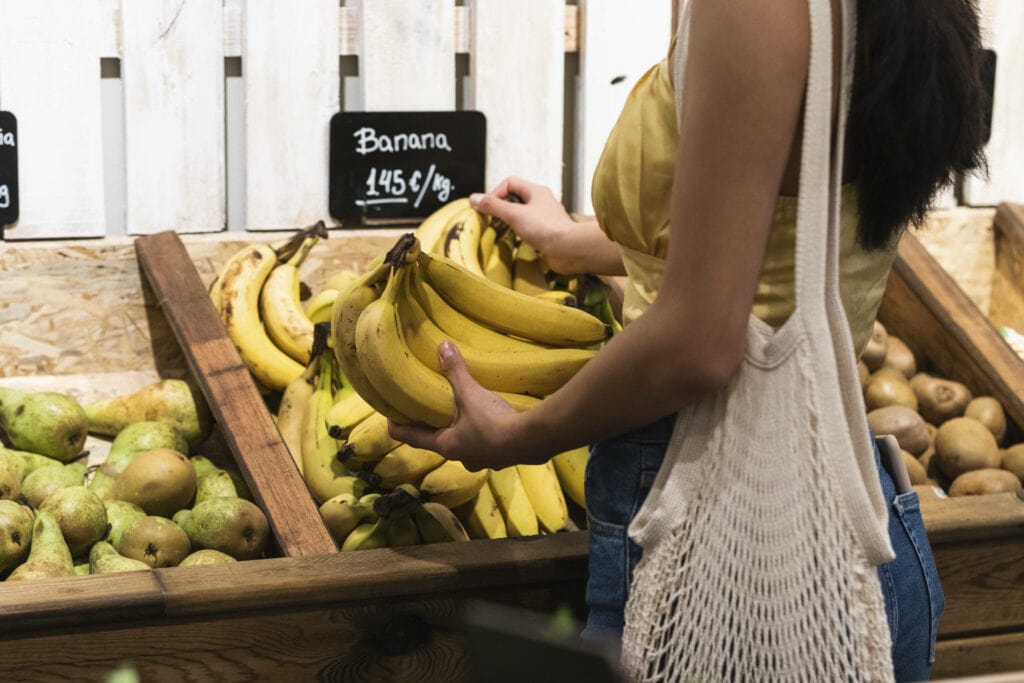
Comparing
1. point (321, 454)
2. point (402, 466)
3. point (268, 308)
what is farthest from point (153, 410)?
point (402, 466)

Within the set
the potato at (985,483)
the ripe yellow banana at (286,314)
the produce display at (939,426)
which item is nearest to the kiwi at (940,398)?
the produce display at (939,426)

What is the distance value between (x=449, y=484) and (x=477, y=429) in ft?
1.62

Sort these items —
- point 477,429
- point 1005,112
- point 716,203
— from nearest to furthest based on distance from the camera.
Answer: point 716,203, point 477,429, point 1005,112

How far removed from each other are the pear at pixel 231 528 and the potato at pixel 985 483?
1.23m

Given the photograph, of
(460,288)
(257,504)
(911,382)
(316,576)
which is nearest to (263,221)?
(257,504)

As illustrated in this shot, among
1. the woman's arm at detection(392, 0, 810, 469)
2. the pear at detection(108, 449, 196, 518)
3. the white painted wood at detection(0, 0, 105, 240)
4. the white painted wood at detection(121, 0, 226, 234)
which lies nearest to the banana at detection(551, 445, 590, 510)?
the pear at detection(108, 449, 196, 518)

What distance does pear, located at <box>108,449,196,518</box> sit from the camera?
1798 millimetres

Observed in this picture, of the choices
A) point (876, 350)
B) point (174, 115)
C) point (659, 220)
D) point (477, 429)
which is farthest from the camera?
point (876, 350)

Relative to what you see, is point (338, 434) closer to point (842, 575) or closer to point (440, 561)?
point (440, 561)

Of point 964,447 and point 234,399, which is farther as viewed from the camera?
point 964,447

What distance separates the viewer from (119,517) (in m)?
1.74

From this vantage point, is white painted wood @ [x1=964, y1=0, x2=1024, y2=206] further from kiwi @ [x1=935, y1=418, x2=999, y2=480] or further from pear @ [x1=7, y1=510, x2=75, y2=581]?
pear @ [x1=7, y1=510, x2=75, y2=581]

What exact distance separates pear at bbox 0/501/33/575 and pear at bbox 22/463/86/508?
152mm

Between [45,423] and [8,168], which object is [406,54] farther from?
[45,423]
